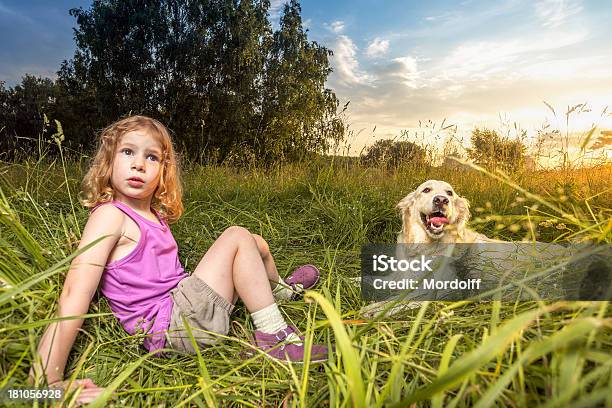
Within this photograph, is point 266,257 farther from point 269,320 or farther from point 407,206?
point 407,206

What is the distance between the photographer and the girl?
208 centimetres

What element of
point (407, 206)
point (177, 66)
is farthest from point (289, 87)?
point (407, 206)

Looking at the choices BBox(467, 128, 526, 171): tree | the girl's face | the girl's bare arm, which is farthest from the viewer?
BBox(467, 128, 526, 171): tree

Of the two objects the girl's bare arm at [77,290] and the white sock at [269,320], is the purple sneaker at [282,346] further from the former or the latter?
the girl's bare arm at [77,290]

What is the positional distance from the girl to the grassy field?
0.35 feet

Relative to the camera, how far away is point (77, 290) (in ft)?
6.18

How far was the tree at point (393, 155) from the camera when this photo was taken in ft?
18.6

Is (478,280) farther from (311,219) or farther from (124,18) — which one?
(124,18)

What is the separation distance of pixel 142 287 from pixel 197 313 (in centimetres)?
34

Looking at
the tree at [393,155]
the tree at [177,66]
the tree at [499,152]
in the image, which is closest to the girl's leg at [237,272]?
the tree at [393,155]

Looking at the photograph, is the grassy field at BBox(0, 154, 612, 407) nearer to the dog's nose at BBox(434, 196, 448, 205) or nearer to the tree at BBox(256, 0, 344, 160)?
the dog's nose at BBox(434, 196, 448, 205)

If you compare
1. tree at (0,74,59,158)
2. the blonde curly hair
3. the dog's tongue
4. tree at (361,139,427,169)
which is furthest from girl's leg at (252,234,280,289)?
tree at (0,74,59,158)

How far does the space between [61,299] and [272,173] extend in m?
4.37

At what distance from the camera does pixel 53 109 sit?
22.8 metres
